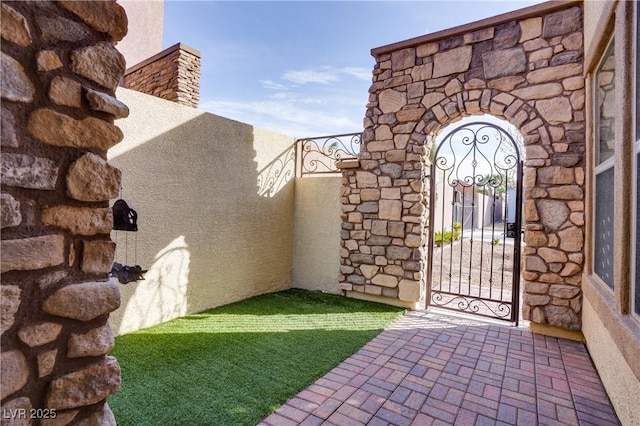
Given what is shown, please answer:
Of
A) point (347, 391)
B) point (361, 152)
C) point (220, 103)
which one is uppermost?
point (220, 103)

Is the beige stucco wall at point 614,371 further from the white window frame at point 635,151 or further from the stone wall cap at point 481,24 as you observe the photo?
the stone wall cap at point 481,24

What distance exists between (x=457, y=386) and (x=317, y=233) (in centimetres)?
338

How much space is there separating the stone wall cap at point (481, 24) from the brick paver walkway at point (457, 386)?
3.76 metres

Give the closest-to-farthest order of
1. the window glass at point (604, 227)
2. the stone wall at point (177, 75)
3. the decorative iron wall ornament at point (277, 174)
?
1. the window glass at point (604, 227)
2. the decorative iron wall ornament at point (277, 174)
3. the stone wall at point (177, 75)

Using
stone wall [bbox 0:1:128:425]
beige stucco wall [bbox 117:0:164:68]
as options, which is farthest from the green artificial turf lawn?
beige stucco wall [bbox 117:0:164:68]

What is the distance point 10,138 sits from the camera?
100 cm

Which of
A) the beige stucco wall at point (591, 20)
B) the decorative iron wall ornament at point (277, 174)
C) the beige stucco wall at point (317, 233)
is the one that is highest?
the beige stucco wall at point (591, 20)

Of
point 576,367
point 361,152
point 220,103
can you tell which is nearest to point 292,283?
point 361,152

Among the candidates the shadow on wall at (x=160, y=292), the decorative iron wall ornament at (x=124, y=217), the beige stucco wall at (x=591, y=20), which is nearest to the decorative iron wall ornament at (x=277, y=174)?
the shadow on wall at (x=160, y=292)

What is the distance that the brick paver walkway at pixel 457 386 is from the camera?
222 centimetres

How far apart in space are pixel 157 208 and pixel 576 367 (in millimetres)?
4489

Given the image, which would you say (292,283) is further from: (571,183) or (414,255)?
(571,183)

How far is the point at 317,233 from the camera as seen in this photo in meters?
5.62

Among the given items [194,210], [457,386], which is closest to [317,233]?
[194,210]
